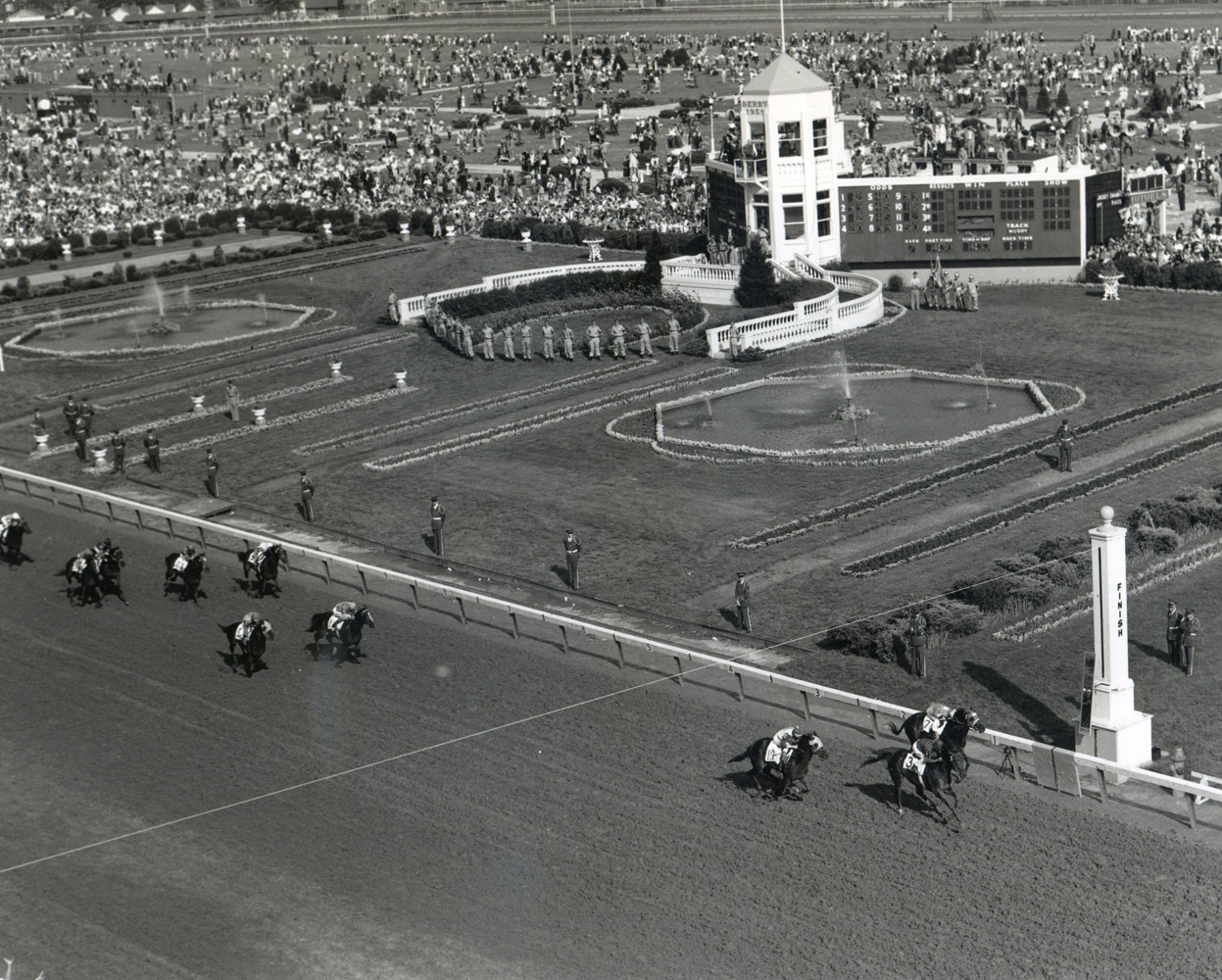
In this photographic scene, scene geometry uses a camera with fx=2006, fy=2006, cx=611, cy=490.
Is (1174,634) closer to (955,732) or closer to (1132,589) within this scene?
(1132,589)

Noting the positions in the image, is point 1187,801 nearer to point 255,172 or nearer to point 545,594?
point 545,594

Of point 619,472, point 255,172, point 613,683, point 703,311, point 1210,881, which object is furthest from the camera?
point 255,172

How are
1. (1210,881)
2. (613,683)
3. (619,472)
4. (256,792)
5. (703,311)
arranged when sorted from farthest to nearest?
(703,311), (619,472), (613,683), (256,792), (1210,881)

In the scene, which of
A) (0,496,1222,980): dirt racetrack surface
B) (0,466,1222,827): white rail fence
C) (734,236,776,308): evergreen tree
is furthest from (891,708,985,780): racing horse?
(734,236,776,308): evergreen tree

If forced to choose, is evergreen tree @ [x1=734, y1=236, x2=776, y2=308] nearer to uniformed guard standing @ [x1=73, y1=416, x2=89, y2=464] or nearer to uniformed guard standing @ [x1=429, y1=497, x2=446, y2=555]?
uniformed guard standing @ [x1=73, y1=416, x2=89, y2=464]

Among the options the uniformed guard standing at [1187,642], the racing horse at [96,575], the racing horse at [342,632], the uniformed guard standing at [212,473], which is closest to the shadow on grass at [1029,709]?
the uniformed guard standing at [1187,642]

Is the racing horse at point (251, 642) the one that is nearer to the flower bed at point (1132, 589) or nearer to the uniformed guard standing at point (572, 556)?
the uniformed guard standing at point (572, 556)

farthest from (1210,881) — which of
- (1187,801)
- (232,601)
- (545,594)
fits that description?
(232,601)
